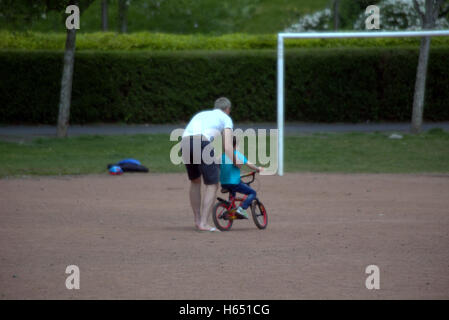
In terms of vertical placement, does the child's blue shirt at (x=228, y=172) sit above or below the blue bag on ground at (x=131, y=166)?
below

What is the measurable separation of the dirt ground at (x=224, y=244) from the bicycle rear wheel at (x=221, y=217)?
12 centimetres

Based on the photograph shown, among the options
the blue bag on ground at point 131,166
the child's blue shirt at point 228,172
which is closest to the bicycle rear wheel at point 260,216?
the child's blue shirt at point 228,172

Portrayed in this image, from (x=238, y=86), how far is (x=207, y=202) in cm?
1634

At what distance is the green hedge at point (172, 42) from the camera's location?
88.2ft

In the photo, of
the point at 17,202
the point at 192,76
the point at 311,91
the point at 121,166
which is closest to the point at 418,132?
the point at 311,91

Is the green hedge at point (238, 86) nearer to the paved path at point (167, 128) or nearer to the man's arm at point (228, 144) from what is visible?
the paved path at point (167, 128)

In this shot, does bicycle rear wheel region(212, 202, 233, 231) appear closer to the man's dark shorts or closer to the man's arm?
the man's dark shorts

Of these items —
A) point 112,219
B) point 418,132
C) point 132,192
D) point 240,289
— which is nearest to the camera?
point 240,289

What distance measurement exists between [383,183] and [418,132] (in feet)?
25.3

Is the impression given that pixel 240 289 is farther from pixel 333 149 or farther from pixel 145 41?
pixel 145 41

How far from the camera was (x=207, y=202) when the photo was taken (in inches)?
400

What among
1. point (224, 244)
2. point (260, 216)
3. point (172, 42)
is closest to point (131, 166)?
point (260, 216)

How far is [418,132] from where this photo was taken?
905 inches
